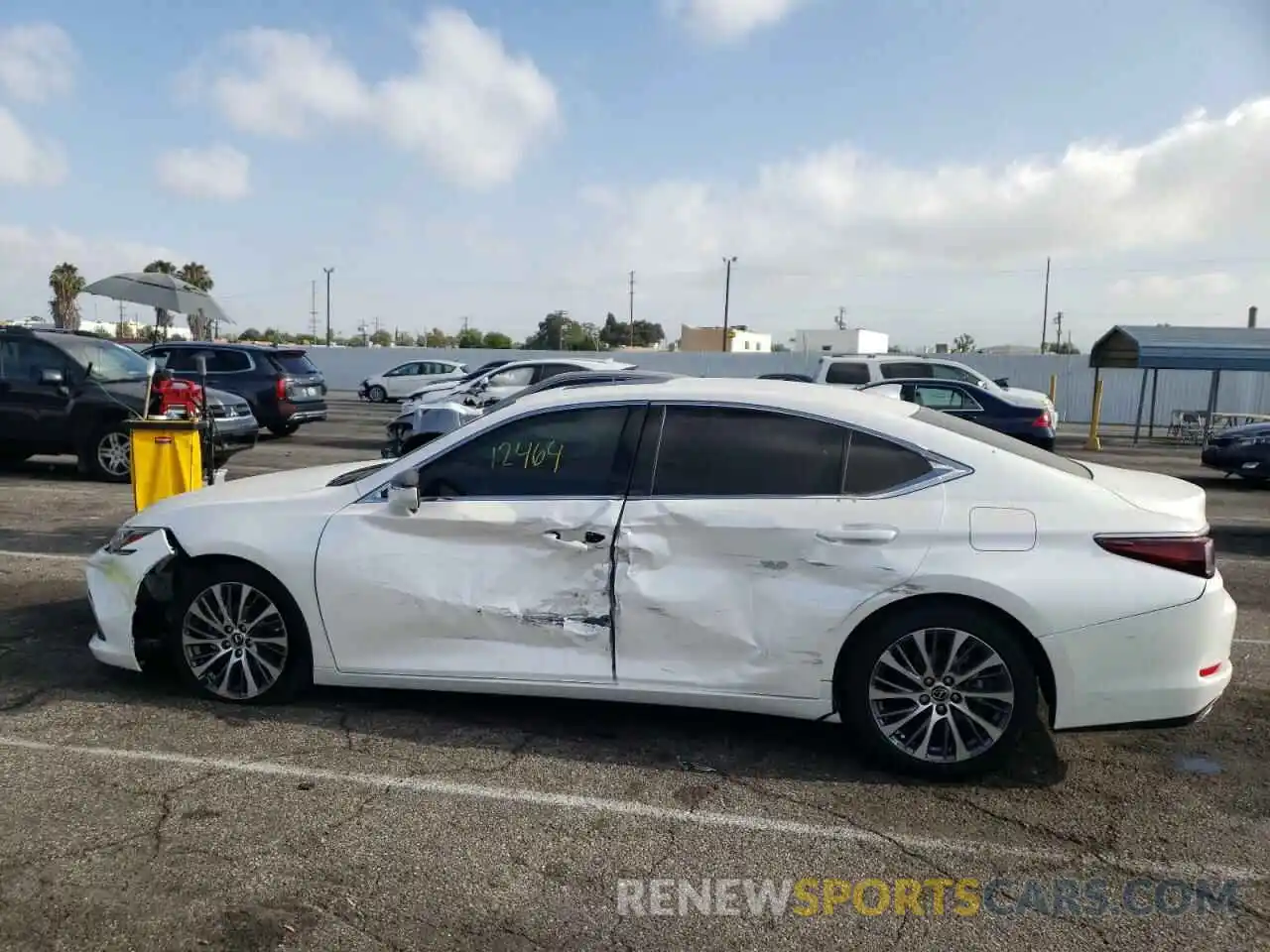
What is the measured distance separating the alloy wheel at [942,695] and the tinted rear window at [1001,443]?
0.86m

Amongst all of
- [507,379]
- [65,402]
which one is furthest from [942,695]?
[507,379]

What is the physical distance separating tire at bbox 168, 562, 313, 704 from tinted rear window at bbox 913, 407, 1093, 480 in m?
2.95

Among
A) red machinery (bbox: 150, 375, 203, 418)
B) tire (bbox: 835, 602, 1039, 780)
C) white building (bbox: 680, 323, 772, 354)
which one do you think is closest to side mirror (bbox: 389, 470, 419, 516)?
tire (bbox: 835, 602, 1039, 780)

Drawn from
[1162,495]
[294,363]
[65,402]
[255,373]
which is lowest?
[65,402]

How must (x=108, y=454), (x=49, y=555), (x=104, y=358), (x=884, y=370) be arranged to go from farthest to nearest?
1. (x=884, y=370)
2. (x=104, y=358)
3. (x=108, y=454)
4. (x=49, y=555)

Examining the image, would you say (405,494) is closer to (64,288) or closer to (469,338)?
(64,288)

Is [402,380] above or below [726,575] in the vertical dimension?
above

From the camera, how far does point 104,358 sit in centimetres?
1217

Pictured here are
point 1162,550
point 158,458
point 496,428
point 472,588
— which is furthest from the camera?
point 158,458

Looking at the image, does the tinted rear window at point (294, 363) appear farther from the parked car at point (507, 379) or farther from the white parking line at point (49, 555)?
the white parking line at point (49, 555)

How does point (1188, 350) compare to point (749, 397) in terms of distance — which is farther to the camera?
point (1188, 350)

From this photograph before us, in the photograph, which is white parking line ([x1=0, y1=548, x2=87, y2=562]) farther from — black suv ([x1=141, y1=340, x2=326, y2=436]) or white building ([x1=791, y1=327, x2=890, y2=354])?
white building ([x1=791, y1=327, x2=890, y2=354])

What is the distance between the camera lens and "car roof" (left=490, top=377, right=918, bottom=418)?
4.38 metres

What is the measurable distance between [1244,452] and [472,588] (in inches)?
509
